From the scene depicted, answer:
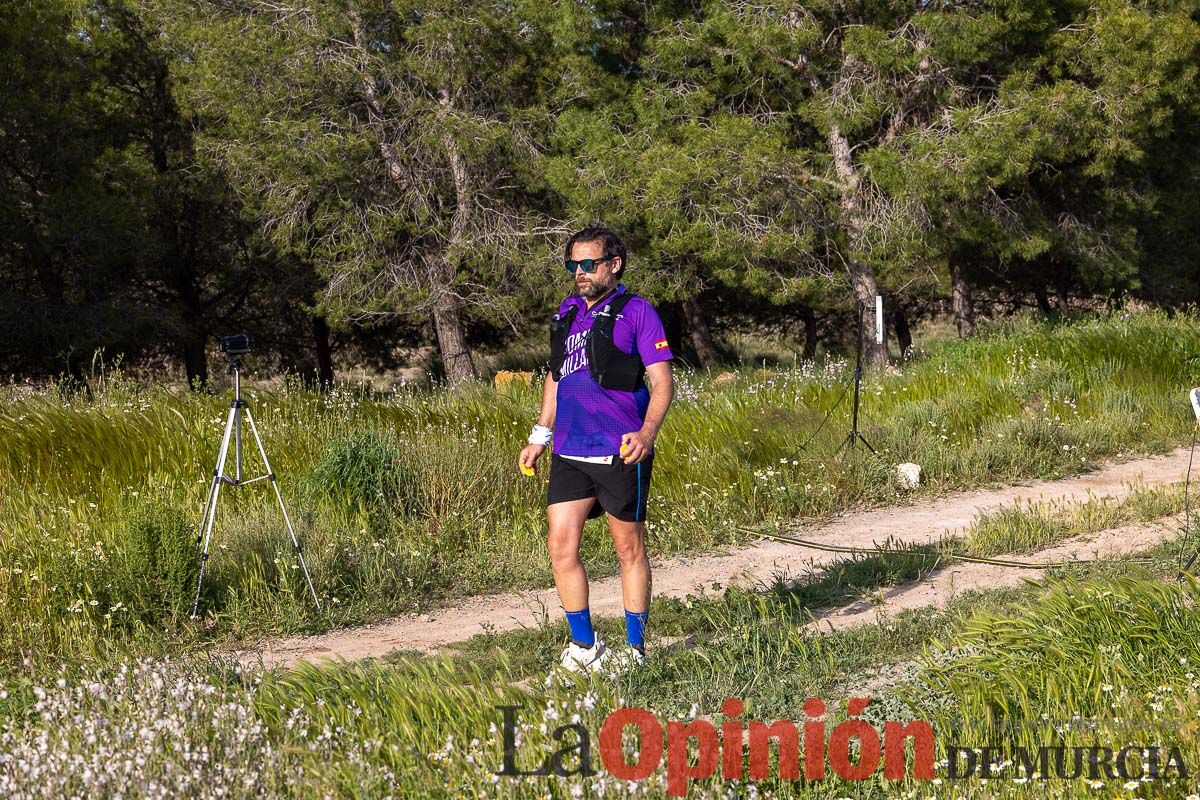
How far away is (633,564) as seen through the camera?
17.1 ft

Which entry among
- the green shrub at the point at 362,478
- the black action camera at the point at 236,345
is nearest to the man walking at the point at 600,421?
the black action camera at the point at 236,345

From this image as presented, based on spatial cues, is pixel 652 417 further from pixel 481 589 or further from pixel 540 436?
pixel 481 589

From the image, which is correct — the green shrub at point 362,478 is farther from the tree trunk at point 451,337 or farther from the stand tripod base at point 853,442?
the tree trunk at point 451,337

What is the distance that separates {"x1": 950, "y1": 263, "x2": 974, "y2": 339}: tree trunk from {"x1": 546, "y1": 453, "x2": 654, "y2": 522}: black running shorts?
728 inches

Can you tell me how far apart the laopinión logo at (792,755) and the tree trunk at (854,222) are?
49.3 ft

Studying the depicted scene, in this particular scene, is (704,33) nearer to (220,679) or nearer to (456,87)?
(456,87)

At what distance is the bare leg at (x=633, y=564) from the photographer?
514 centimetres

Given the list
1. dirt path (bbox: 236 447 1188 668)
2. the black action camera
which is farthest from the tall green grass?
the black action camera

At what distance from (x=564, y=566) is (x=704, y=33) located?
15.9m

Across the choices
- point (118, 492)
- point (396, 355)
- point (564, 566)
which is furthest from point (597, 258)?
point (396, 355)

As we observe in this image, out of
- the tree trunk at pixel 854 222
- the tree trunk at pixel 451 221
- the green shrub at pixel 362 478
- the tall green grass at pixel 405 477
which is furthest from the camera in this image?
the tree trunk at pixel 451 221

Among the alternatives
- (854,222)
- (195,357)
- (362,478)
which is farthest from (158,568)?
(195,357)

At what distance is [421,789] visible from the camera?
371 cm

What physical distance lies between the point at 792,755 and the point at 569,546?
146 centimetres
